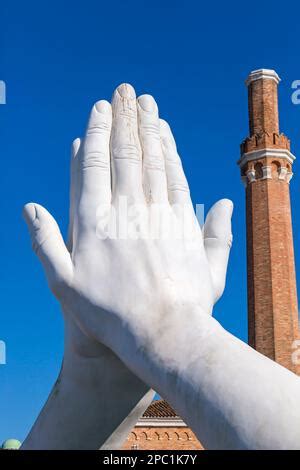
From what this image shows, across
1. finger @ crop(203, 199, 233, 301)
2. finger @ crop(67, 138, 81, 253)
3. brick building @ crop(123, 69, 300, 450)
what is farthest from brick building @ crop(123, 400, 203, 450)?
finger @ crop(67, 138, 81, 253)

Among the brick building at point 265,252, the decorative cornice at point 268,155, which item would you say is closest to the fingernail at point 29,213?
the brick building at point 265,252

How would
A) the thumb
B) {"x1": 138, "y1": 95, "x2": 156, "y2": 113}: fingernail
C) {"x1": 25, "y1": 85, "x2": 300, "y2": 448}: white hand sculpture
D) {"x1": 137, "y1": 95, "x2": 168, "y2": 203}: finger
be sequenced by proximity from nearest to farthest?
1. {"x1": 25, "y1": 85, "x2": 300, "y2": 448}: white hand sculpture
2. the thumb
3. {"x1": 137, "y1": 95, "x2": 168, "y2": 203}: finger
4. {"x1": 138, "y1": 95, "x2": 156, "y2": 113}: fingernail

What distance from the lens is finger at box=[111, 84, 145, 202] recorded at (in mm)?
3826

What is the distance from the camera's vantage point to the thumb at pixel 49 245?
3682 mm

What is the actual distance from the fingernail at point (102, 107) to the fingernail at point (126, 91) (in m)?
0.14

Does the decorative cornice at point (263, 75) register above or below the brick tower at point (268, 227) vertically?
above

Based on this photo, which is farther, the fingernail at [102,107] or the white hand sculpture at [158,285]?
the fingernail at [102,107]

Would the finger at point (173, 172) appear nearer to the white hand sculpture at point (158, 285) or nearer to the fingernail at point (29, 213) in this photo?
the white hand sculpture at point (158, 285)

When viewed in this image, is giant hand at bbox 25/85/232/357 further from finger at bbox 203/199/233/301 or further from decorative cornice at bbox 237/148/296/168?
decorative cornice at bbox 237/148/296/168

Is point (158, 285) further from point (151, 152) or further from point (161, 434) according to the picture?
point (161, 434)

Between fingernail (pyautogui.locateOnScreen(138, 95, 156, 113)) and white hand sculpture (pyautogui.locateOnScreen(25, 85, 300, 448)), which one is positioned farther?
fingernail (pyautogui.locateOnScreen(138, 95, 156, 113))

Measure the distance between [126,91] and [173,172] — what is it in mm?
520

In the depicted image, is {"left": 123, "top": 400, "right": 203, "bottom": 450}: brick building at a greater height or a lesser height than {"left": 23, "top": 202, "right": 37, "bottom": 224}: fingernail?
lesser

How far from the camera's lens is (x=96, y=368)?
12.4 ft
